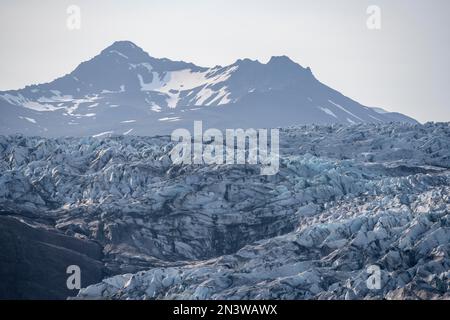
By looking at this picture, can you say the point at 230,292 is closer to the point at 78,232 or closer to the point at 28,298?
the point at 28,298

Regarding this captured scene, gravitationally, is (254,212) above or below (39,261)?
above

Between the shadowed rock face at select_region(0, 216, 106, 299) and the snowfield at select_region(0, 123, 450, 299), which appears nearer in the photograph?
the snowfield at select_region(0, 123, 450, 299)

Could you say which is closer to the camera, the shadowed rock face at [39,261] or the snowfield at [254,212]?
the snowfield at [254,212]

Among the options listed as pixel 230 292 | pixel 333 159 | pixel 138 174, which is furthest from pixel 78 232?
pixel 333 159
